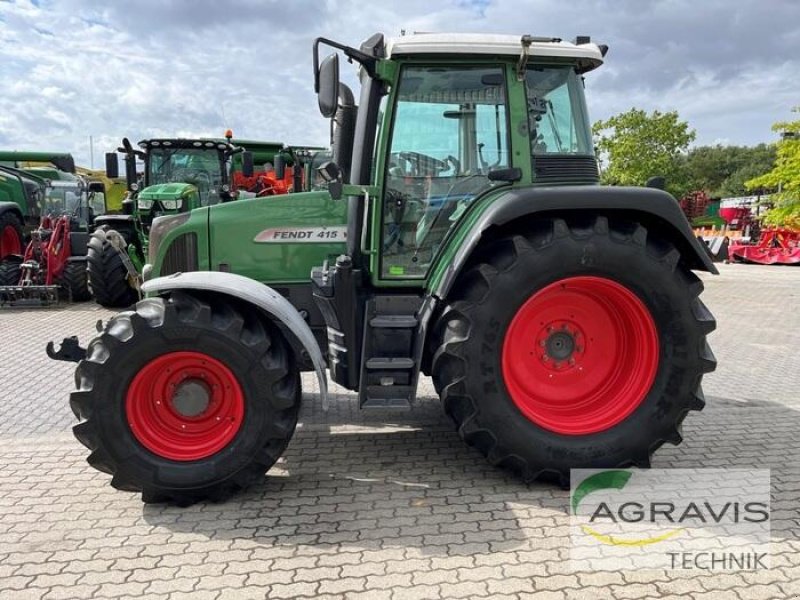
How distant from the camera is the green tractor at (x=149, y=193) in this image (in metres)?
9.43

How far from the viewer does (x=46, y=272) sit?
10.4 m

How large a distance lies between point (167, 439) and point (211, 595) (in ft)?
3.42

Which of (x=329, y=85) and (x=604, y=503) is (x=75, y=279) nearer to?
(x=329, y=85)

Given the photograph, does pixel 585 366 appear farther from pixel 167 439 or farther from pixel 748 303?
pixel 748 303

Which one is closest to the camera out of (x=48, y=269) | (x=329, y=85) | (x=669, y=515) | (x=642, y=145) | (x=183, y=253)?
(x=329, y=85)

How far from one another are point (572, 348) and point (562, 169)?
41.9 inches

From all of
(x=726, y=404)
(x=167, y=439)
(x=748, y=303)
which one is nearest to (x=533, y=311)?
(x=167, y=439)

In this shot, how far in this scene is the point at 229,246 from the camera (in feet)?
13.0

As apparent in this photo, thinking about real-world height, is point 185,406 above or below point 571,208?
below

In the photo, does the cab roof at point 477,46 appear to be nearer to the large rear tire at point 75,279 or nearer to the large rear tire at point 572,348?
the large rear tire at point 572,348

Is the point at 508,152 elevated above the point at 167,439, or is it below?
above

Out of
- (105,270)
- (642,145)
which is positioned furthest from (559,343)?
(642,145)

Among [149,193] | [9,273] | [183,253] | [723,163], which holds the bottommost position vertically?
[9,273]

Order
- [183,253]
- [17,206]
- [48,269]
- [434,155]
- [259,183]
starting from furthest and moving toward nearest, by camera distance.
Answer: [259,183] → [17,206] → [48,269] → [183,253] → [434,155]
